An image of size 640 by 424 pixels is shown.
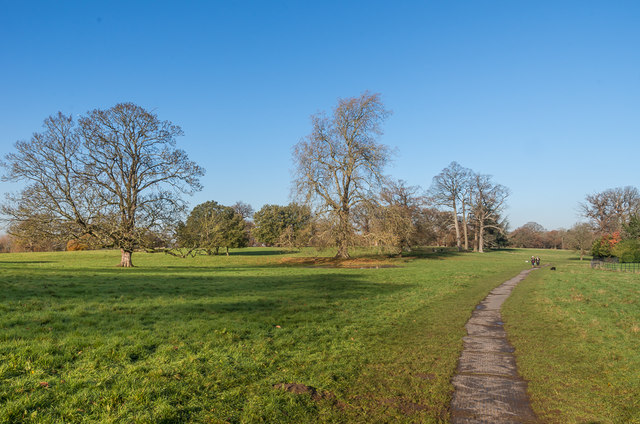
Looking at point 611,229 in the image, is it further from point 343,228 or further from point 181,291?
point 181,291

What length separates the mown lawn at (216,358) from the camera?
14.9 feet

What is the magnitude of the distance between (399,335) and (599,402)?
174 inches

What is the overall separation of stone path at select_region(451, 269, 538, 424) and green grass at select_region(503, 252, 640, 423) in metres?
0.20

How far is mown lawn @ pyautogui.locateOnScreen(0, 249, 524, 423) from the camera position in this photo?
14.9 ft

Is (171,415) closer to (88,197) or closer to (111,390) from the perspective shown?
(111,390)

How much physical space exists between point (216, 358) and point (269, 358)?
0.95 meters

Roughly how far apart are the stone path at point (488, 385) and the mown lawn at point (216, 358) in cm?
25

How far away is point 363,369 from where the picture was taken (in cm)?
641

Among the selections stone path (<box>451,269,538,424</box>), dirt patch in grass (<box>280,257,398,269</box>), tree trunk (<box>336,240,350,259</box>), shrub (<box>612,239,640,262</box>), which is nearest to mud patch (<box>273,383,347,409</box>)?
stone path (<box>451,269,538,424</box>)

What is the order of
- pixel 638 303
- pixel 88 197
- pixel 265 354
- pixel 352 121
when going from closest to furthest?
pixel 265 354, pixel 638 303, pixel 88 197, pixel 352 121

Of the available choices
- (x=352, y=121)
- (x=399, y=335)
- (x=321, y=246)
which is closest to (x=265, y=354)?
(x=399, y=335)

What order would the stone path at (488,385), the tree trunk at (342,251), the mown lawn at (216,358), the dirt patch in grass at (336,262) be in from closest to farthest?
the mown lawn at (216,358)
the stone path at (488,385)
the dirt patch in grass at (336,262)
the tree trunk at (342,251)

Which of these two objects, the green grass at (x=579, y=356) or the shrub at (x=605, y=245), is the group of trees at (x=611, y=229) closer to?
the shrub at (x=605, y=245)

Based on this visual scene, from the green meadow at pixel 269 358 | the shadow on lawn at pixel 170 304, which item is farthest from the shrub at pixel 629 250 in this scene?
the shadow on lawn at pixel 170 304
